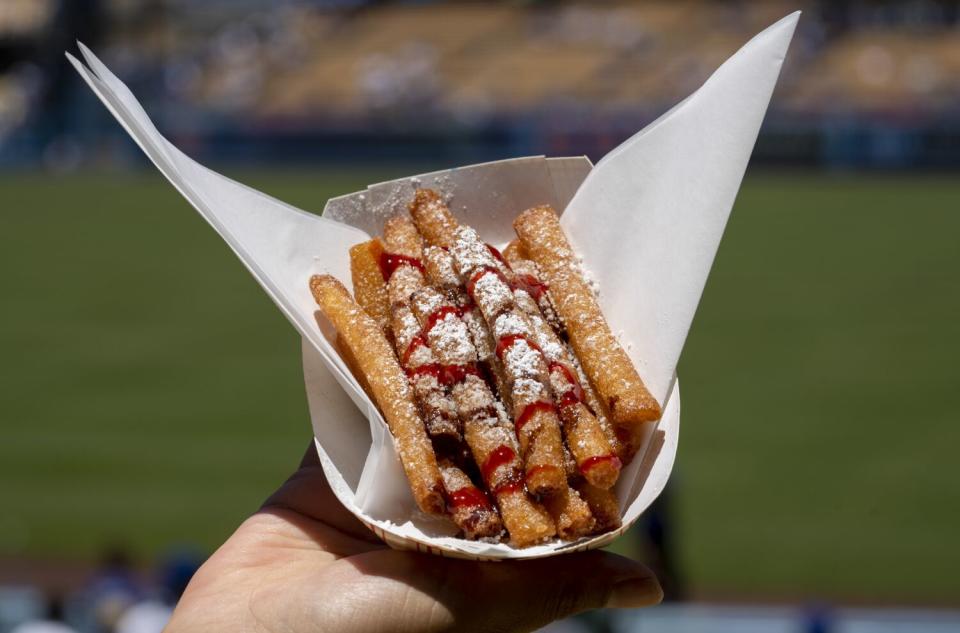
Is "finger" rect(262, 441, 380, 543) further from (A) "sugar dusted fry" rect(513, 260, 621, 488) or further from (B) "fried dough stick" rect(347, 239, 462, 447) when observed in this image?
(A) "sugar dusted fry" rect(513, 260, 621, 488)

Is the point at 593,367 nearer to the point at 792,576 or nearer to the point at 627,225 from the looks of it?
the point at 627,225

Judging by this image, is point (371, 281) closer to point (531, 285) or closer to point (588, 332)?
point (531, 285)

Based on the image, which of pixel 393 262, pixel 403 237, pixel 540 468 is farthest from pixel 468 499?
pixel 403 237

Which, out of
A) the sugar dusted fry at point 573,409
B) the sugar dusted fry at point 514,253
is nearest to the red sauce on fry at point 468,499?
the sugar dusted fry at point 573,409

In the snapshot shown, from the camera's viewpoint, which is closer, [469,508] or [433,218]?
[469,508]

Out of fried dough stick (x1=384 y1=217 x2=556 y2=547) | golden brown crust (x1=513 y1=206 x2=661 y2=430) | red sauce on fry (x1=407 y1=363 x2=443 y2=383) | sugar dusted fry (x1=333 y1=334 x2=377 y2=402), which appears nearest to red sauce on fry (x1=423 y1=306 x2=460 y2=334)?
fried dough stick (x1=384 y1=217 x2=556 y2=547)

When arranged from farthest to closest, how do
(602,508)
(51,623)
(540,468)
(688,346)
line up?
(688,346) → (51,623) → (602,508) → (540,468)
